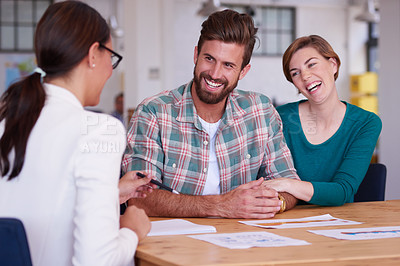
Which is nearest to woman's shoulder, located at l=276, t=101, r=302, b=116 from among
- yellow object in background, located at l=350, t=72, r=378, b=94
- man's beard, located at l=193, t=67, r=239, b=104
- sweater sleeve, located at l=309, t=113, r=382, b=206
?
sweater sleeve, located at l=309, t=113, r=382, b=206

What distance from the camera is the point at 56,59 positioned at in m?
1.34

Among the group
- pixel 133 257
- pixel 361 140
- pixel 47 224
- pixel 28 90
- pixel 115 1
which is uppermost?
pixel 115 1

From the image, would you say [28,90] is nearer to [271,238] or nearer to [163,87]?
[271,238]

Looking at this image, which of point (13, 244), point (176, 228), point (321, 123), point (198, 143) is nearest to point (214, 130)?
point (198, 143)

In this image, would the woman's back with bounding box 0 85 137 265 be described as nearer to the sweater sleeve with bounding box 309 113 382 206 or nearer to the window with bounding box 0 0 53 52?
the sweater sleeve with bounding box 309 113 382 206

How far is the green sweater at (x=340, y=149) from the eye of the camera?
92.7 inches

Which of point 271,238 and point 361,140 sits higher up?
point 361,140

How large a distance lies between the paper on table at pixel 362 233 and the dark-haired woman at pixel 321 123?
0.70 m

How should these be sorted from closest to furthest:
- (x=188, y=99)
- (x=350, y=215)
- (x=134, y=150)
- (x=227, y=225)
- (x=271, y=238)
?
(x=271, y=238), (x=227, y=225), (x=350, y=215), (x=134, y=150), (x=188, y=99)

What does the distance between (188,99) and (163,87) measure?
4652 millimetres

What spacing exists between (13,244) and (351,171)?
159 centimetres

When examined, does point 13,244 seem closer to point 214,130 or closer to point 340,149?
point 214,130


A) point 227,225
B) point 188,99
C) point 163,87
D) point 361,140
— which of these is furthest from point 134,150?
point 163,87

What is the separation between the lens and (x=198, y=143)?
2285 millimetres
